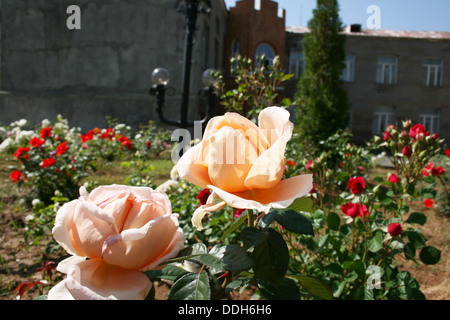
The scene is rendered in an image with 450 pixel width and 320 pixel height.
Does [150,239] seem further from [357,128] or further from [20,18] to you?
[357,128]

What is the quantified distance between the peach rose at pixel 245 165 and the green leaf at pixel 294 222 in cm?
9

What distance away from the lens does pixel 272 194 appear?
0.42 meters

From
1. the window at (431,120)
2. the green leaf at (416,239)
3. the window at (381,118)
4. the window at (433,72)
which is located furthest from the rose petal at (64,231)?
the window at (433,72)

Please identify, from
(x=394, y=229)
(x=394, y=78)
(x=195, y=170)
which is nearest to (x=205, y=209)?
(x=195, y=170)

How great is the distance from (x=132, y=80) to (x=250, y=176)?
990cm

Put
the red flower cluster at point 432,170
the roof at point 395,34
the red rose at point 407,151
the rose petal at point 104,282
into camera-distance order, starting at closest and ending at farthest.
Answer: the rose petal at point 104,282 < the red rose at point 407,151 < the red flower cluster at point 432,170 < the roof at point 395,34

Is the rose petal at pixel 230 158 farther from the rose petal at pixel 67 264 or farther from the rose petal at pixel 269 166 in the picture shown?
the rose petal at pixel 67 264

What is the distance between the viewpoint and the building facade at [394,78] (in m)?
15.5

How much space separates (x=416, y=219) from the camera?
1.35 meters

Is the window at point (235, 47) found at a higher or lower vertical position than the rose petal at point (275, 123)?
higher

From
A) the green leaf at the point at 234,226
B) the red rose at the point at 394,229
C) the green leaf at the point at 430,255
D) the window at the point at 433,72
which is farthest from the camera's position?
the window at the point at 433,72

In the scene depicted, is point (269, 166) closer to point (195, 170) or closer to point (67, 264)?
point (195, 170)
